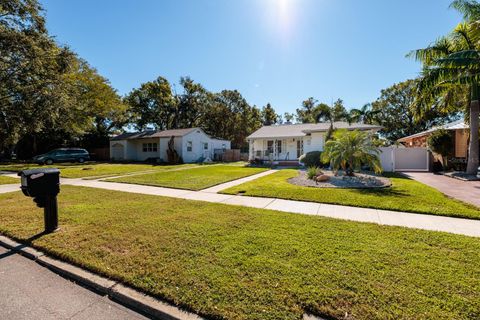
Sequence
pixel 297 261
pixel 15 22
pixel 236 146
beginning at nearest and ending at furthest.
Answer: pixel 297 261 < pixel 15 22 < pixel 236 146

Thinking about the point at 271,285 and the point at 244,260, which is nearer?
the point at 271,285

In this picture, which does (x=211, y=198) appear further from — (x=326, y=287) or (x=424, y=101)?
(x=424, y=101)

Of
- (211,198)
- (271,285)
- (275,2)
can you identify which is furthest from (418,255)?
(275,2)

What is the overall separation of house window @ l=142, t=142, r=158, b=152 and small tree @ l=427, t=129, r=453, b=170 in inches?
→ 1060

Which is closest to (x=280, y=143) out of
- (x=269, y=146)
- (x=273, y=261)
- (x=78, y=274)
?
(x=269, y=146)

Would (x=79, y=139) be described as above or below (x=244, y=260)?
above

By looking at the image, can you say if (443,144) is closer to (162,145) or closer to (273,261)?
(273,261)

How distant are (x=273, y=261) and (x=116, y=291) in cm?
200

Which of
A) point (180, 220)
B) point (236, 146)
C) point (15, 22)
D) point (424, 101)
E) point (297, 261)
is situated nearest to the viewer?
point (297, 261)

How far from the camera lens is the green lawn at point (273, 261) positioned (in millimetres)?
2340

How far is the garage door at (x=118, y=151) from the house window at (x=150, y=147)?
2.75 metres

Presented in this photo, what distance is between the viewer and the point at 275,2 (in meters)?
8.85

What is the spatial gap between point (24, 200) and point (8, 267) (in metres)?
5.04

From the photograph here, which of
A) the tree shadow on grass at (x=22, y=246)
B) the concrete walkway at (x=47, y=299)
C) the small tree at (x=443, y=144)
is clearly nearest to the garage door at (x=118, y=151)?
the tree shadow on grass at (x=22, y=246)
